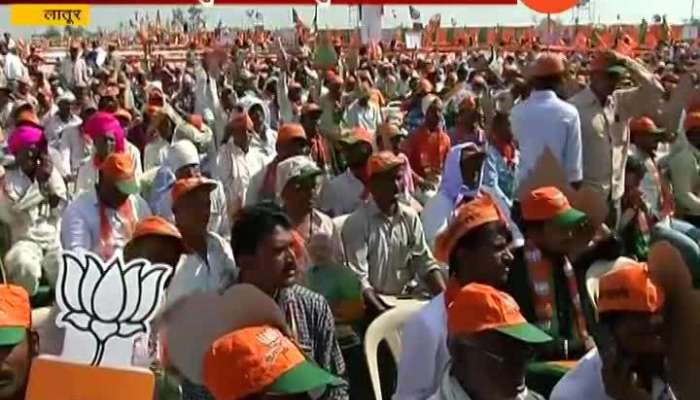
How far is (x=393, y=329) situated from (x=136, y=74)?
16109 mm

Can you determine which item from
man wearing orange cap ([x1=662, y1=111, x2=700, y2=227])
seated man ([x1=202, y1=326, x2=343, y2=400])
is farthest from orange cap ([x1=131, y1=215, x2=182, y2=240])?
man wearing orange cap ([x1=662, y1=111, x2=700, y2=227])

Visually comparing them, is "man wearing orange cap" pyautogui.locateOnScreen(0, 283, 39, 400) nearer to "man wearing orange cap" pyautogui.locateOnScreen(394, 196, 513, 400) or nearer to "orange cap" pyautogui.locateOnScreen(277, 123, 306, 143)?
"man wearing orange cap" pyautogui.locateOnScreen(394, 196, 513, 400)

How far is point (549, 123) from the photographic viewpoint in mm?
6758

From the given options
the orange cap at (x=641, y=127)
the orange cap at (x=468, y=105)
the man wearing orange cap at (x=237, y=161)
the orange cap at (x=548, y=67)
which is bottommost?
the man wearing orange cap at (x=237, y=161)

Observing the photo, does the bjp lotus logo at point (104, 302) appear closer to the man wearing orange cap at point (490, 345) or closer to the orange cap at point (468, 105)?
the man wearing orange cap at point (490, 345)

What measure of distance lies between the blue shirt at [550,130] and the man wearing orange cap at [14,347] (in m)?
4.03

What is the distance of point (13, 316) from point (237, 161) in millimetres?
5531

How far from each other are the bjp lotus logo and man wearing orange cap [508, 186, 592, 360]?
5.30 ft

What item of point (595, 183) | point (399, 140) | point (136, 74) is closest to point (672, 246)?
point (595, 183)

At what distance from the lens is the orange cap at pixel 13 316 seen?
2969mm

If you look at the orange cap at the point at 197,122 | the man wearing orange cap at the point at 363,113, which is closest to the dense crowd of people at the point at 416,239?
the orange cap at the point at 197,122

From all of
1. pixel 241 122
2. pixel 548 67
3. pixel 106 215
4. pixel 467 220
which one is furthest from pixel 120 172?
pixel 241 122

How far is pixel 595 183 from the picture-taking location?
22.9 feet

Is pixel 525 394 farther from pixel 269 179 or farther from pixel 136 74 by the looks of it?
pixel 136 74
